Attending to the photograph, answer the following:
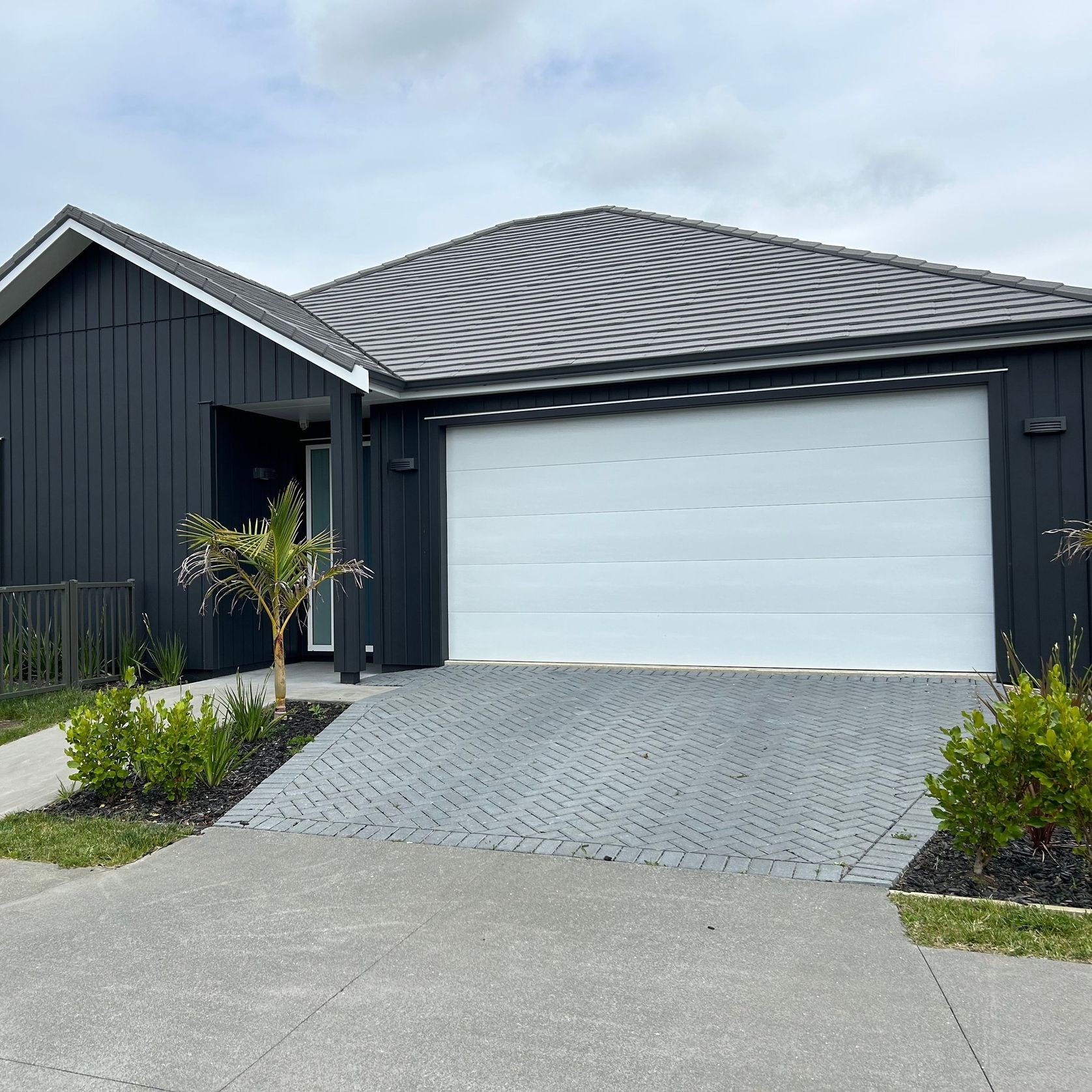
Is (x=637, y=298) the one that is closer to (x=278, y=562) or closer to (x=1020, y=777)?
(x=278, y=562)

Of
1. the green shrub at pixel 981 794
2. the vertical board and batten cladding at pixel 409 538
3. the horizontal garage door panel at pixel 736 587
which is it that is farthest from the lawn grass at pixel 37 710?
the green shrub at pixel 981 794

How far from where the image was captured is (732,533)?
8.95 m

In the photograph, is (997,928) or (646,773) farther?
(646,773)

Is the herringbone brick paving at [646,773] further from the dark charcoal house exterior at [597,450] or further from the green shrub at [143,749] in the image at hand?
the dark charcoal house exterior at [597,450]

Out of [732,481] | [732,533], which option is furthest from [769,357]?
[732,533]

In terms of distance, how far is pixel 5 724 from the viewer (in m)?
7.72

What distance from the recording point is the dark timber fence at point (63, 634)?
8617 millimetres

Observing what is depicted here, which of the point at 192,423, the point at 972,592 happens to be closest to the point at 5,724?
the point at 192,423

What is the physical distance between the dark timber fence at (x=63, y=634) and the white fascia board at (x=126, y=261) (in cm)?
310

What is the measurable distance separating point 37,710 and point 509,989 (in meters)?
6.66

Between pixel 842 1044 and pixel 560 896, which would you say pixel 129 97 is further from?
pixel 842 1044

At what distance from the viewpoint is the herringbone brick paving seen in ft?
15.4

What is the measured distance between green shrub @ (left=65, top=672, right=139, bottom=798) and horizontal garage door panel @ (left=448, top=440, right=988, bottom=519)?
15.0ft

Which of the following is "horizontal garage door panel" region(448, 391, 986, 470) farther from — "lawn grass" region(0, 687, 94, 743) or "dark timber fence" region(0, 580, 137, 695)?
"lawn grass" region(0, 687, 94, 743)
